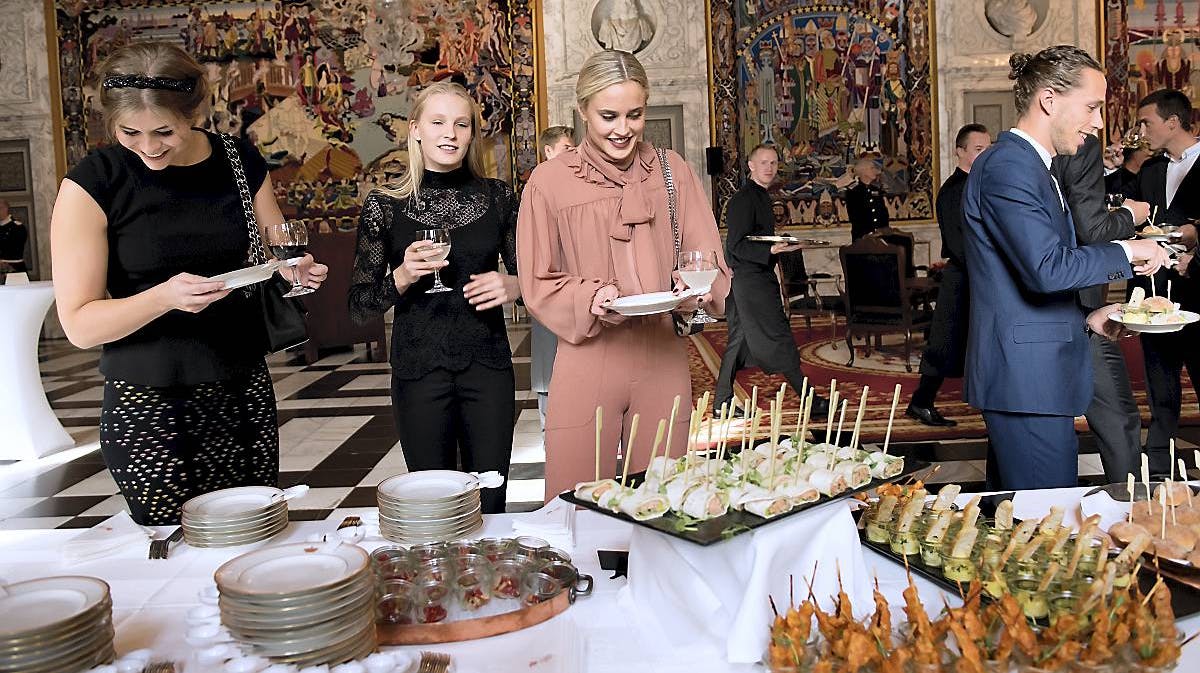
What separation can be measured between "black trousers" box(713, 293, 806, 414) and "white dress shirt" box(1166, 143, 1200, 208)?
2.49 meters

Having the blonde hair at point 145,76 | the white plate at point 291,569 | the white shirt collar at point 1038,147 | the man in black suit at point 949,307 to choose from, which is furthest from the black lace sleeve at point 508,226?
the man in black suit at point 949,307

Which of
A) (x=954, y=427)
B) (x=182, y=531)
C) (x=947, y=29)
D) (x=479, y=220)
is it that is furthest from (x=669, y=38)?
(x=182, y=531)

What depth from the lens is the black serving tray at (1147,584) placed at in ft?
6.05

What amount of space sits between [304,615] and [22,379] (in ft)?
22.7

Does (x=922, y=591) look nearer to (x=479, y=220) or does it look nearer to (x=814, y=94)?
(x=479, y=220)

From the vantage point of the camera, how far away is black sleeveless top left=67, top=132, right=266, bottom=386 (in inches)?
108

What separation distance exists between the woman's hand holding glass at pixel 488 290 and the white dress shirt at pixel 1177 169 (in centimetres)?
398

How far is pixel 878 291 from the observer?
9.77 meters

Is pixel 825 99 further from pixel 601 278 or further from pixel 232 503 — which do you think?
pixel 232 503

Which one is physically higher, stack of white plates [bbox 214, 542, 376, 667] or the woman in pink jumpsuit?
the woman in pink jumpsuit

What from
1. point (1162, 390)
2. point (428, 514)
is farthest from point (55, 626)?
point (1162, 390)

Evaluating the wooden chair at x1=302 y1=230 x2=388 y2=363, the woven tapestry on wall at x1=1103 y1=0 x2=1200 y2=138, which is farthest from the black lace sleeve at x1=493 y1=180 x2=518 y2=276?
the woven tapestry on wall at x1=1103 y1=0 x2=1200 y2=138

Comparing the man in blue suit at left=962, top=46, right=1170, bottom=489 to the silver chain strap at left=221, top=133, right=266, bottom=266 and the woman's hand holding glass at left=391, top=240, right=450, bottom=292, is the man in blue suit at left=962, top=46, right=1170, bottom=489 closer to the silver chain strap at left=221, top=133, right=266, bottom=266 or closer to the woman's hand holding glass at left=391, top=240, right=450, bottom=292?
the woman's hand holding glass at left=391, top=240, right=450, bottom=292

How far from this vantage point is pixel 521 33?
1512 centimetres
